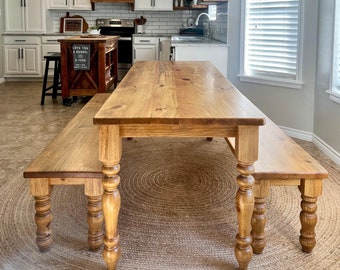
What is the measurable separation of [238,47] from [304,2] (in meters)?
0.96

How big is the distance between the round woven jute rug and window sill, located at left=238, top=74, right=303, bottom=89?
1.03 meters

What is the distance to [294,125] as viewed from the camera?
169 inches

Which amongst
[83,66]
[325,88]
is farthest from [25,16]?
[325,88]

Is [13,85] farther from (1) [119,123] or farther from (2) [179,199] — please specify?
(1) [119,123]

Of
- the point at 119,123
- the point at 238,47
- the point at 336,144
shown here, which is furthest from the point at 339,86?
the point at 119,123

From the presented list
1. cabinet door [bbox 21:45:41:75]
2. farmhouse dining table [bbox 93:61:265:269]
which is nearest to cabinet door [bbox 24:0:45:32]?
cabinet door [bbox 21:45:41:75]

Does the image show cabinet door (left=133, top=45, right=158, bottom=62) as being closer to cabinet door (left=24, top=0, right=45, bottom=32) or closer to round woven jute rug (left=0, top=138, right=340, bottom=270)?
cabinet door (left=24, top=0, right=45, bottom=32)

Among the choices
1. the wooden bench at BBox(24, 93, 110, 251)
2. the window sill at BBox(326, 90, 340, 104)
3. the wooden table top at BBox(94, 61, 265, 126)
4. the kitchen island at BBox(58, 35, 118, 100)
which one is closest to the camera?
the wooden table top at BBox(94, 61, 265, 126)

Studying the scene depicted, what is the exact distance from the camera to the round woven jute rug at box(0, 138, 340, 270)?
6.32 ft

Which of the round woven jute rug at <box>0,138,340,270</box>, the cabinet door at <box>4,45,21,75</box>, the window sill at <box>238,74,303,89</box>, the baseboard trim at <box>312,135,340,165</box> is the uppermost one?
the cabinet door at <box>4,45,21,75</box>

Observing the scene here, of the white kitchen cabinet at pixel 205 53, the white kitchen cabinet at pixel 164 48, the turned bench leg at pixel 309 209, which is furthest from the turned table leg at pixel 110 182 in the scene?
the white kitchen cabinet at pixel 164 48

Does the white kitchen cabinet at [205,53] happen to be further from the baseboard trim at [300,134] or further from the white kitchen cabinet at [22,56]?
the white kitchen cabinet at [22,56]

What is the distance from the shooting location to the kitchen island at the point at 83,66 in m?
5.71

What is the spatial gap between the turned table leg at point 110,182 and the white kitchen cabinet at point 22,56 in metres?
7.20
